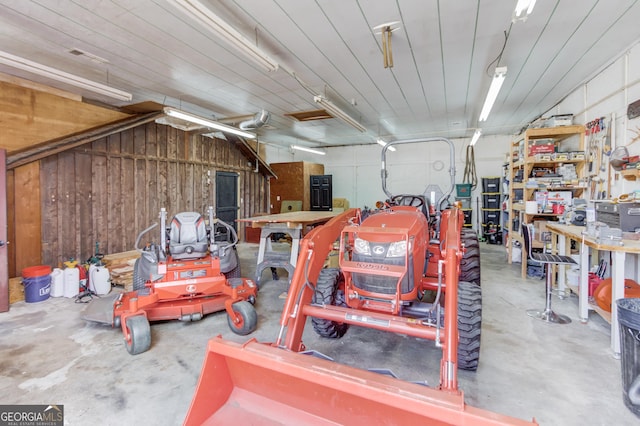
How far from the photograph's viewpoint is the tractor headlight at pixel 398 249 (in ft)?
8.04

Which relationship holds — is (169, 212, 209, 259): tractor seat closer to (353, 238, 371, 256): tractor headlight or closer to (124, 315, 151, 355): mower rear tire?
(124, 315, 151, 355): mower rear tire

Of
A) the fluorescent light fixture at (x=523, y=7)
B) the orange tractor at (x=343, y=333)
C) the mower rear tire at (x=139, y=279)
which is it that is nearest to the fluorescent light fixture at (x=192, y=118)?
the mower rear tire at (x=139, y=279)

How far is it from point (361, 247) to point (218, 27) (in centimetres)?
229

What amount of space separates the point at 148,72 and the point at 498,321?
5729 millimetres

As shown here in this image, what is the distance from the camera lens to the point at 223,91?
18.0ft

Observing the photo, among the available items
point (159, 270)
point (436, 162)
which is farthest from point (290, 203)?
point (159, 270)

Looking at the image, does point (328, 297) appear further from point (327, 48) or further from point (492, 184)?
point (492, 184)

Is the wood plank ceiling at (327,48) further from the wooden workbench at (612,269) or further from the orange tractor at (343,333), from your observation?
the wooden workbench at (612,269)

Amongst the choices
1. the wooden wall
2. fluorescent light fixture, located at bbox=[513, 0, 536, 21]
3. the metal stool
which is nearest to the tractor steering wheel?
the metal stool

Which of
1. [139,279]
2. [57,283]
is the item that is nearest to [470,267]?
[139,279]

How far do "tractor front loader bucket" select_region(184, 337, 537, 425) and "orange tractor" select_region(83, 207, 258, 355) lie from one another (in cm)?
147

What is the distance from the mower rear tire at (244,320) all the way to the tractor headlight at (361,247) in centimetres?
141

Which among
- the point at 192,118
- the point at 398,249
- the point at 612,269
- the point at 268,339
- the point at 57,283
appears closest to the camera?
the point at 398,249

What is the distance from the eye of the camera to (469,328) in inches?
91.7
